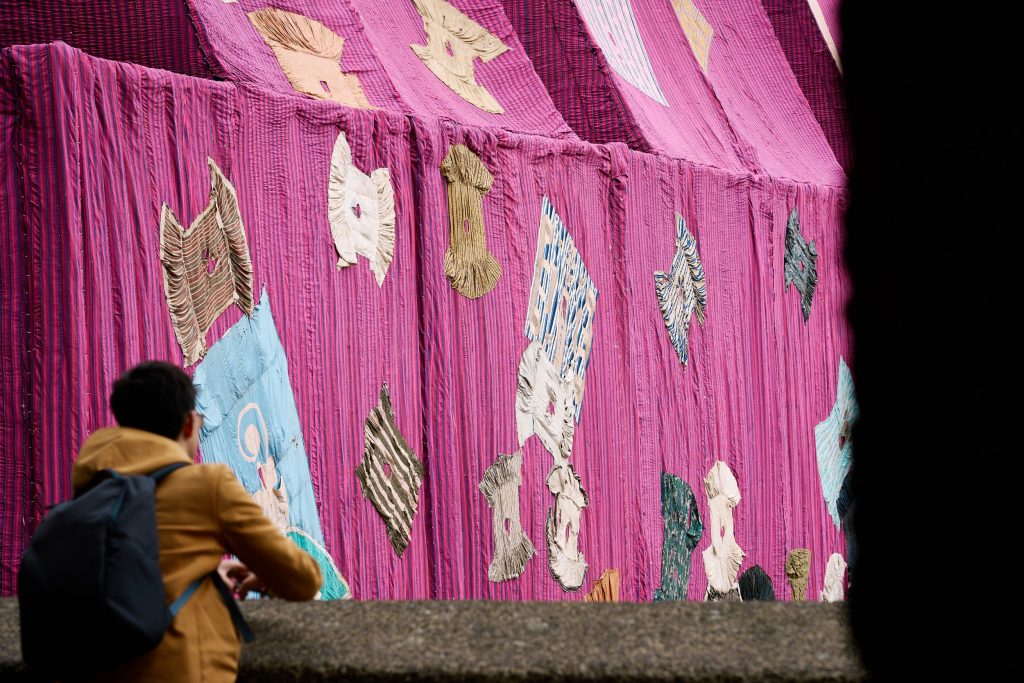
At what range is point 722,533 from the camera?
5.77 meters

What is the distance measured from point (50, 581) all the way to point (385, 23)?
12.0 feet

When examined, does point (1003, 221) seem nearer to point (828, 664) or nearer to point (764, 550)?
point (828, 664)

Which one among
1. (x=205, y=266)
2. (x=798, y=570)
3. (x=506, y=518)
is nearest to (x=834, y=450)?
(x=798, y=570)

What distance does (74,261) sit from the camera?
299 centimetres

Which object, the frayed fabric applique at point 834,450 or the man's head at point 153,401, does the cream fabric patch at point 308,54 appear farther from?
the frayed fabric applique at point 834,450

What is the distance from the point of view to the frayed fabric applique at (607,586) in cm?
483

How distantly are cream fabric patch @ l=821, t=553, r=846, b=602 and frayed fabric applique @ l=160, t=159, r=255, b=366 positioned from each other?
4055 millimetres

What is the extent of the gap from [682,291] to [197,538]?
4.18 m

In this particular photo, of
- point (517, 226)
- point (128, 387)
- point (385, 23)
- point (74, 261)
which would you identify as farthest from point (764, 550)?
point (128, 387)

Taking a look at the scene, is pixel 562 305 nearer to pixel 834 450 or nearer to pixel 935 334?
pixel 834 450

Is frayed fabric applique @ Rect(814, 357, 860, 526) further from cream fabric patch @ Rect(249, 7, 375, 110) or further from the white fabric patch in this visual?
cream fabric patch @ Rect(249, 7, 375, 110)

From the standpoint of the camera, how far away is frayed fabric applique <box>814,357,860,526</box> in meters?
6.68

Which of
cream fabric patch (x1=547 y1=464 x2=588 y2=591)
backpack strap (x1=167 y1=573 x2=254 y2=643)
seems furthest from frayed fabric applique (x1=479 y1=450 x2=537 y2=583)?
backpack strap (x1=167 y1=573 x2=254 y2=643)

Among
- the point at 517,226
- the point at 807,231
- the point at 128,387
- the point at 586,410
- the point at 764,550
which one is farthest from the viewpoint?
the point at 807,231
